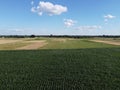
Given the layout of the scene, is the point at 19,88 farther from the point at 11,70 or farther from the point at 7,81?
the point at 11,70

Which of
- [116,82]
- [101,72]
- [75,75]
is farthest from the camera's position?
[101,72]

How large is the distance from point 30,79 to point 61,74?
164 centimetres

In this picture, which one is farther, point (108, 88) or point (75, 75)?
point (75, 75)

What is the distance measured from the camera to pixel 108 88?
7453mm

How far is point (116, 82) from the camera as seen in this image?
8.16 metres

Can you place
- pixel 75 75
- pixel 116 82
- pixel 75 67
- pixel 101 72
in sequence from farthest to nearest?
pixel 75 67 < pixel 101 72 < pixel 75 75 < pixel 116 82

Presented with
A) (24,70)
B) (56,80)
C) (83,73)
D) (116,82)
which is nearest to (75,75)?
(83,73)

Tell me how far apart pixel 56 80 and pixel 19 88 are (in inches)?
69.0

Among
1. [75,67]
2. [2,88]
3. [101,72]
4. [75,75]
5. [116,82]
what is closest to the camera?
[2,88]

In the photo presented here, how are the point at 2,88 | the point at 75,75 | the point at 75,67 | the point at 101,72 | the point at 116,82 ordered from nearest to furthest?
the point at 2,88 < the point at 116,82 < the point at 75,75 < the point at 101,72 < the point at 75,67

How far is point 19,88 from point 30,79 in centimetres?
122

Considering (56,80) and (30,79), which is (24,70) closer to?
(30,79)

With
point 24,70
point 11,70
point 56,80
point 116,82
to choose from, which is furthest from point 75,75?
point 11,70

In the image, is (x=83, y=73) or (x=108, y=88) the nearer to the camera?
(x=108, y=88)
